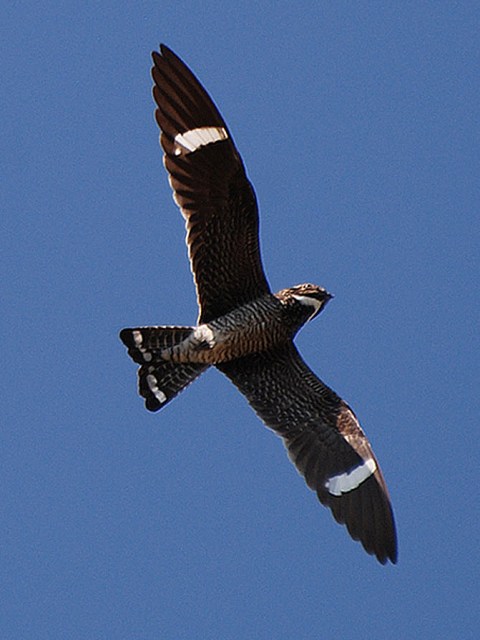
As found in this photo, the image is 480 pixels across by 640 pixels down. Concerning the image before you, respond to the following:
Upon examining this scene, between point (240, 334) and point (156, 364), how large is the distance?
48 centimetres

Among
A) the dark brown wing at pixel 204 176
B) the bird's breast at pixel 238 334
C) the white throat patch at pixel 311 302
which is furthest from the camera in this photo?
the white throat patch at pixel 311 302

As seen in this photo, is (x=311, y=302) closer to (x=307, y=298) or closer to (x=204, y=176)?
(x=307, y=298)

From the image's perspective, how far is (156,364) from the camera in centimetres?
955

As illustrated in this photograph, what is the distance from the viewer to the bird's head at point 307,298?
9773mm

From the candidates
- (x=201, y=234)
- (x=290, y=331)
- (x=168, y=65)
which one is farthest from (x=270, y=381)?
(x=168, y=65)

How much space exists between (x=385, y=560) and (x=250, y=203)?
6.53ft

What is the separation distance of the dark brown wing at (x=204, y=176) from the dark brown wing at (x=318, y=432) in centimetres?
65

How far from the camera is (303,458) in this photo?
978 cm

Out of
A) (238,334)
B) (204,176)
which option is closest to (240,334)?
(238,334)

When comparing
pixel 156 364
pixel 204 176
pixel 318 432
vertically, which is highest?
pixel 204 176

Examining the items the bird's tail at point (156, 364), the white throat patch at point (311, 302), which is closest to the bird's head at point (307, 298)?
the white throat patch at point (311, 302)

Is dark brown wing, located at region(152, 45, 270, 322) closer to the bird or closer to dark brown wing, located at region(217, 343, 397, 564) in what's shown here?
the bird

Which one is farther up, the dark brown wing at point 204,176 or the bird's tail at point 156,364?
the dark brown wing at point 204,176

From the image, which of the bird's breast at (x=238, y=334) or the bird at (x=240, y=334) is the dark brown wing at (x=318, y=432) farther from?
the bird's breast at (x=238, y=334)
